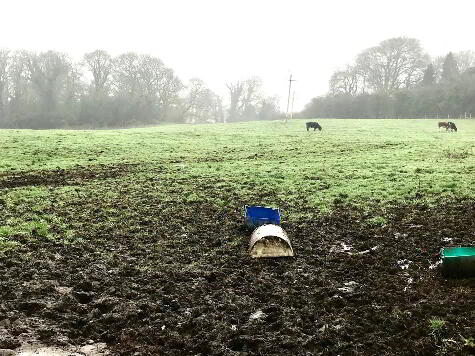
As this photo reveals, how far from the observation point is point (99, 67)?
242 feet

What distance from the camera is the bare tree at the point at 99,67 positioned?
73062mm

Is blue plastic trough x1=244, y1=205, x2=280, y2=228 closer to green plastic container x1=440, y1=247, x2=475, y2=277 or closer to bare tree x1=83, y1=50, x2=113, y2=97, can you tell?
green plastic container x1=440, y1=247, x2=475, y2=277

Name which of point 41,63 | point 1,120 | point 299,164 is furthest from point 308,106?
point 299,164

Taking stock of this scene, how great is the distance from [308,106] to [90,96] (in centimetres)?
3881

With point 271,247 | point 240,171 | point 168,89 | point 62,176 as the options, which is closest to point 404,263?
point 271,247

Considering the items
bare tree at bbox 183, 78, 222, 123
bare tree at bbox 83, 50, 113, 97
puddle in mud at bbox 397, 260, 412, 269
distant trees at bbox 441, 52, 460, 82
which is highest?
distant trees at bbox 441, 52, 460, 82

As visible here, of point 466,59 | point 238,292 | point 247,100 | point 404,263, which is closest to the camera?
point 238,292

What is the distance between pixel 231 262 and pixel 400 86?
267 ft

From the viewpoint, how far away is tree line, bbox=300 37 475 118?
2591 inches

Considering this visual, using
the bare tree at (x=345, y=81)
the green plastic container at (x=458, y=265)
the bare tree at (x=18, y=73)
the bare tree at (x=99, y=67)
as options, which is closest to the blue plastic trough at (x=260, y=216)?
the green plastic container at (x=458, y=265)

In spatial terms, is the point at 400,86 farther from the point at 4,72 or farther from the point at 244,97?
the point at 4,72

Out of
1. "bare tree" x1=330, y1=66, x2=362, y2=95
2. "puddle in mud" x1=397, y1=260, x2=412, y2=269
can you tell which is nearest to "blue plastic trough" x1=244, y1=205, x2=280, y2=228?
"puddle in mud" x1=397, y1=260, x2=412, y2=269

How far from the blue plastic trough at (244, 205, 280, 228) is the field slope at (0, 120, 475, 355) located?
561mm

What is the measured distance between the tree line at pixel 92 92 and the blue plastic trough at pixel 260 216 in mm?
57575
